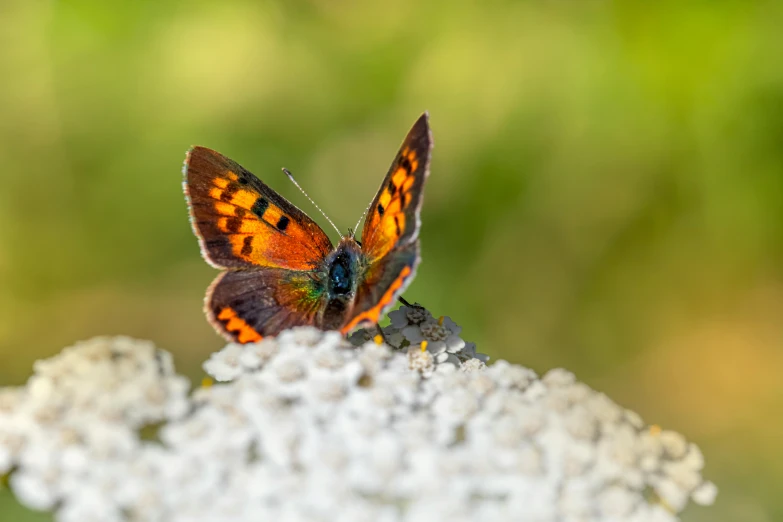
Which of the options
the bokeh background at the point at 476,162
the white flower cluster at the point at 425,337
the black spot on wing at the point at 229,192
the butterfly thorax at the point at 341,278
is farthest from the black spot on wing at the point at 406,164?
the bokeh background at the point at 476,162

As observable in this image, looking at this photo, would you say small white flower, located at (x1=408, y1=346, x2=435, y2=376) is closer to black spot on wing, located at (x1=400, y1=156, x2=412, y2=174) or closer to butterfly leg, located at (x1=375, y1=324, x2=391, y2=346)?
butterfly leg, located at (x1=375, y1=324, x2=391, y2=346)

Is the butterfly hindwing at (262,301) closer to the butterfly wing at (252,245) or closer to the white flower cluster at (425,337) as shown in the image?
the butterfly wing at (252,245)

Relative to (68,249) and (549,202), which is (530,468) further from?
(68,249)

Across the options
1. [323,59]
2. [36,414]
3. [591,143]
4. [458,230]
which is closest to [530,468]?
[36,414]

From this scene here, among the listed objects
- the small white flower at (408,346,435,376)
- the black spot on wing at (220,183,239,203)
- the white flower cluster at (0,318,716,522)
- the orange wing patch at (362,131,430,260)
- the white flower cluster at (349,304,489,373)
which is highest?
the orange wing patch at (362,131,430,260)

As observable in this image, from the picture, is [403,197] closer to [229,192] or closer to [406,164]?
[406,164]

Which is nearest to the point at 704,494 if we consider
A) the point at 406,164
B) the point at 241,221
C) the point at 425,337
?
the point at 425,337

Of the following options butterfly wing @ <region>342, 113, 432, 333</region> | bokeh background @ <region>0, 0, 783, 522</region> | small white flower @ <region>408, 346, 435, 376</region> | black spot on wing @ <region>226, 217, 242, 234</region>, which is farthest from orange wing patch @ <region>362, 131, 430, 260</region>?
bokeh background @ <region>0, 0, 783, 522</region>
